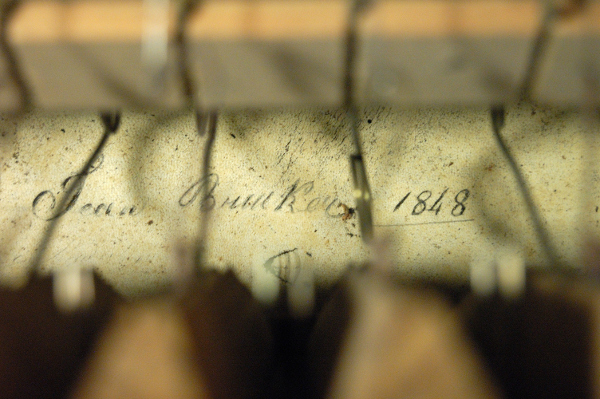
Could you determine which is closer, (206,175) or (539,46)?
(539,46)

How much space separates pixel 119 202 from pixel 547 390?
0.35m

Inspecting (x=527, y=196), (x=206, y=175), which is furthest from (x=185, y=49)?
(x=527, y=196)

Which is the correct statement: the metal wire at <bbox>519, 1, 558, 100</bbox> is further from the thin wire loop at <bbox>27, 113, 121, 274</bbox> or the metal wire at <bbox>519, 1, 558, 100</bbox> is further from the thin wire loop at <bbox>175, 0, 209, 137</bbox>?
the thin wire loop at <bbox>27, 113, 121, 274</bbox>

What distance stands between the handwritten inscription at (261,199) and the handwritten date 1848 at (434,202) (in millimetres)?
63

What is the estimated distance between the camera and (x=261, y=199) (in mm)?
353

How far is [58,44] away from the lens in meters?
0.19

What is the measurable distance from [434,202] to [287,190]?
0.44 feet

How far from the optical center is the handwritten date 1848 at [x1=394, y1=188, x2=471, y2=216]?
0.35m

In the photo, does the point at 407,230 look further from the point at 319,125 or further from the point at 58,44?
the point at 58,44

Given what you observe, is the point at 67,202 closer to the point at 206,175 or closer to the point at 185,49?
the point at 206,175

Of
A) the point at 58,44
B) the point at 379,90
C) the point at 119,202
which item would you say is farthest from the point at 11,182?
the point at 379,90

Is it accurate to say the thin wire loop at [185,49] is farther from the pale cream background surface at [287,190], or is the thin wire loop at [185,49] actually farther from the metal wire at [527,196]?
the metal wire at [527,196]

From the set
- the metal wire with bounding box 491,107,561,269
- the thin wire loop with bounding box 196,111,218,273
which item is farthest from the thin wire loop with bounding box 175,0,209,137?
the metal wire with bounding box 491,107,561,269

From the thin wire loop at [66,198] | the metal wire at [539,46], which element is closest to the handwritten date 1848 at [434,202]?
the metal wire at [539,46]
